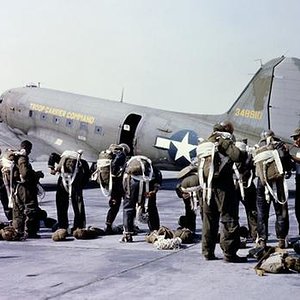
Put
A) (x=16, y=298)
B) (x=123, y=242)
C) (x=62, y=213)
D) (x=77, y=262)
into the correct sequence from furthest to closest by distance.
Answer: (x=62, y=213) → (x=123, y=242) → (x=77, y=262) → (x=16, y=298)

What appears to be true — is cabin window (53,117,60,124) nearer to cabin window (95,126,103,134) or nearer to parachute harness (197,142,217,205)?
cabin window (95,126,103,134)

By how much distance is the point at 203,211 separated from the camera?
935 cm

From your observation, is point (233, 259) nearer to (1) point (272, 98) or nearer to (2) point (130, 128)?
(1) point (272, 98)

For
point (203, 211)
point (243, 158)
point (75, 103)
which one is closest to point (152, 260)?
point (203, 211)

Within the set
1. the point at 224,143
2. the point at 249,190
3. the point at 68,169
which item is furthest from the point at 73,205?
the point at 224,143

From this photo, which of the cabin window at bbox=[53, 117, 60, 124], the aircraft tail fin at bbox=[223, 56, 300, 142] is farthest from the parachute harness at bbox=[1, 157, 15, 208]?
the cabin window at bbox=[53, 117, 60, 124]

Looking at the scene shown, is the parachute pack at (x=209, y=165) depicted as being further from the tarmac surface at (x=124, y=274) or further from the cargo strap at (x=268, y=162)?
the cargo strap at (x=268, y=162)

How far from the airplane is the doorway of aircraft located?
0.03 metres

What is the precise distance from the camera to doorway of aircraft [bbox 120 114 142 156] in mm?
23766

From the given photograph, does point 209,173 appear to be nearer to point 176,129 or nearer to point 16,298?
point 16,298

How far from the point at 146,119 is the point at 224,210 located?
1439 centimetres

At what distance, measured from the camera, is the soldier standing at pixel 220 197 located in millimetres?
9094

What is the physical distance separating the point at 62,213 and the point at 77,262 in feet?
10.1

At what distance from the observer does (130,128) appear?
2394 centimetres
